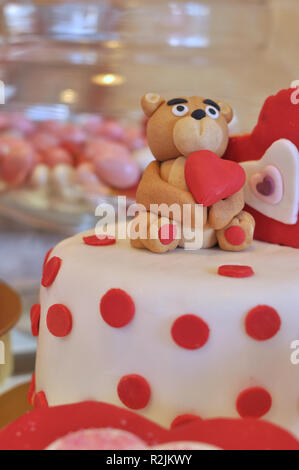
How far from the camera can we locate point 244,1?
2611mm

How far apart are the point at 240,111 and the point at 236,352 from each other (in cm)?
176

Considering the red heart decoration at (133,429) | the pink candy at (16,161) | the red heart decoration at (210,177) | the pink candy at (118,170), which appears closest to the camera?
the red heart decoration at (133,429)

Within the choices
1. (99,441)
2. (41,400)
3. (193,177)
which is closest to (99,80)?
(193,177)

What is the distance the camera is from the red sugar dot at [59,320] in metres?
0.88

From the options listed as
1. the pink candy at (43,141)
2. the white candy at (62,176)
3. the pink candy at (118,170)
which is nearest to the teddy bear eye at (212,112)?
the pink candy at (118,170)

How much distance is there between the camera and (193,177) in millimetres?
913

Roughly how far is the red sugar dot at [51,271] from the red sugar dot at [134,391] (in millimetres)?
196

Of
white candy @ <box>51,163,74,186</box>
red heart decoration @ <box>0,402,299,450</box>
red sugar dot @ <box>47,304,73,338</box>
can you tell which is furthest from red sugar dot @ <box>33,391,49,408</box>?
white candy @ <box>51,163,74,186</box>

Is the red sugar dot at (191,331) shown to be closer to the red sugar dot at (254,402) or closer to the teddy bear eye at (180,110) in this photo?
the red sugar dot at (254,402)

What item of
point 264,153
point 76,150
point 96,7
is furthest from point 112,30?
point 264,153

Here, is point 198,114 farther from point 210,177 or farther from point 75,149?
point 75,149

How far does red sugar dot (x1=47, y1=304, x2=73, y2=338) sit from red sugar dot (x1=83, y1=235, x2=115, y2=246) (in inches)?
5.4

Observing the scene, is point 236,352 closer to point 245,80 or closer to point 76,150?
point 76,150

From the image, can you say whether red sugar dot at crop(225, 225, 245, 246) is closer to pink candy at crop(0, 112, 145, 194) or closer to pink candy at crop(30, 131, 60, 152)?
pink candy at crop(0, 112, 145, 194)
